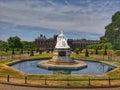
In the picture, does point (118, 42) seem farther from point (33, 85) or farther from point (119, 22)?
point (33, 85)

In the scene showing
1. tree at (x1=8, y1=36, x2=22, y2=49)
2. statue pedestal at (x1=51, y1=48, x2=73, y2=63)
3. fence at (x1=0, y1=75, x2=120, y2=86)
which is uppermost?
Result: tree at (x1=8, y1=36, x2=22, y2=49)

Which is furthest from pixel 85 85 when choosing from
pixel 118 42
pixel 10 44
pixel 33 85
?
pixel 10 44

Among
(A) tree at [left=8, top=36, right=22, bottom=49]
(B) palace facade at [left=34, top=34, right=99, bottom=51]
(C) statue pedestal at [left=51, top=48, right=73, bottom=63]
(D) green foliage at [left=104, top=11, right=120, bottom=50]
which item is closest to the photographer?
(C) statue pedestal at [left=51, top=48, right=73, bottom=63]

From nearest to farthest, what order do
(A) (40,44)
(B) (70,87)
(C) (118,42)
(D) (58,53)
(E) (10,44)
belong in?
(B) (70,87), (D) (58,53), (C) (118,42), (E) (10,44), (A) (40,44)

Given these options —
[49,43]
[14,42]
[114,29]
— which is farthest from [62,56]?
[49,43]

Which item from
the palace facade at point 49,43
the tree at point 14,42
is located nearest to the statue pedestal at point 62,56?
the tree at point 14,42

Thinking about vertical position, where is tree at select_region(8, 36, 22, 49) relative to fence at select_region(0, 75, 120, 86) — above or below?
above

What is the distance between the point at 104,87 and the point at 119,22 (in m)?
66.4

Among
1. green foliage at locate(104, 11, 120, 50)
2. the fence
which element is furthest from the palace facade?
the fence

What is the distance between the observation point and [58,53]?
49469 mm

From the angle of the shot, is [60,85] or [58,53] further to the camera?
[58,53]

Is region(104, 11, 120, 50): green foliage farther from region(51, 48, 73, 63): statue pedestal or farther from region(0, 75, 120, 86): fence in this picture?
region(0, 75, 120, 86): fence

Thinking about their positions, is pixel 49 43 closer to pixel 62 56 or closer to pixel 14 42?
pixel 14 42

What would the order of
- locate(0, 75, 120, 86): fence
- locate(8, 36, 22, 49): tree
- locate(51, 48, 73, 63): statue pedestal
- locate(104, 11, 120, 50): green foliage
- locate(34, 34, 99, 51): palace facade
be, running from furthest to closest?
locate(34, 34, 99, 51): palace facade → locate(8, 36, 22, 49): tree → locate(104, 11, 120, 50): green foliage → locate(51, 48, 73, 63): statue pedestal → locate(0, 75, 120, 86): fence
